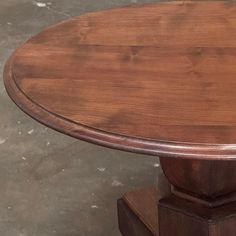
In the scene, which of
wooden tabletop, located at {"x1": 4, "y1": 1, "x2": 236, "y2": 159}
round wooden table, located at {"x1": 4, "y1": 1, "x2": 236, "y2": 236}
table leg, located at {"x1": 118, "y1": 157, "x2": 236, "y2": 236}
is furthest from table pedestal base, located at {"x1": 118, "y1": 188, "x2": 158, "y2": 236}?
wooden tabletop, located at {"x1": 4, "y1": 1, "x2": 236, "y2": 159}

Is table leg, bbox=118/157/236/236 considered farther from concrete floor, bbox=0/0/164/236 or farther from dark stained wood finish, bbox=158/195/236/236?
concrete floor, bbox=0/0/164/236

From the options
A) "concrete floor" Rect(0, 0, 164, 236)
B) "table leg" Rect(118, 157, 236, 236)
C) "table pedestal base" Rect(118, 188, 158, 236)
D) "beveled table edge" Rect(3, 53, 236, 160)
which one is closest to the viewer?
"beveled table edge" Rect(3, 53, 236, 160)

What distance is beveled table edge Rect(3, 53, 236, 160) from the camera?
81 centimetres

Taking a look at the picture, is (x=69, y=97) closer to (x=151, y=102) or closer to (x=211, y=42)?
(x=151, y=102)

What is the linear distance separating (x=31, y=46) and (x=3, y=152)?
789mm

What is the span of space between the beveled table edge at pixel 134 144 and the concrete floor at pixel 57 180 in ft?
2.30

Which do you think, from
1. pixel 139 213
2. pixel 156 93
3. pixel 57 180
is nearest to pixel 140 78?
pixel 156 93

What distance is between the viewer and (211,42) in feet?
3.81

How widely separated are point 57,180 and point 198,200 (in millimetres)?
700

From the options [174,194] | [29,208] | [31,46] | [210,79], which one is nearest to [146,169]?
[29,208]

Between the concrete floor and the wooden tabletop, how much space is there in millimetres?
570

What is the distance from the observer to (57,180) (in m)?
1.79

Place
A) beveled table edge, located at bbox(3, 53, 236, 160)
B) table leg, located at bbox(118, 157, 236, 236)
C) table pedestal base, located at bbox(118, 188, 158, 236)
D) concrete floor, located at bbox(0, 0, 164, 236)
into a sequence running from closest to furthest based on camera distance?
1. beveled table edge, located at bbox(3, 53, 236, 160)
2. table leg, located at bbox(118, 157, 236, 236)
3. table pedestal base, located at bbox(118, 188, 158, 236)
4. concrete floor, located at bbox(0, 0, 164, 236)

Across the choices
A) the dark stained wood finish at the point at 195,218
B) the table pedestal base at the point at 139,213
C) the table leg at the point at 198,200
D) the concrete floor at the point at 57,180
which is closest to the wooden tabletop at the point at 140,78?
the table leg at the point at 198,200
